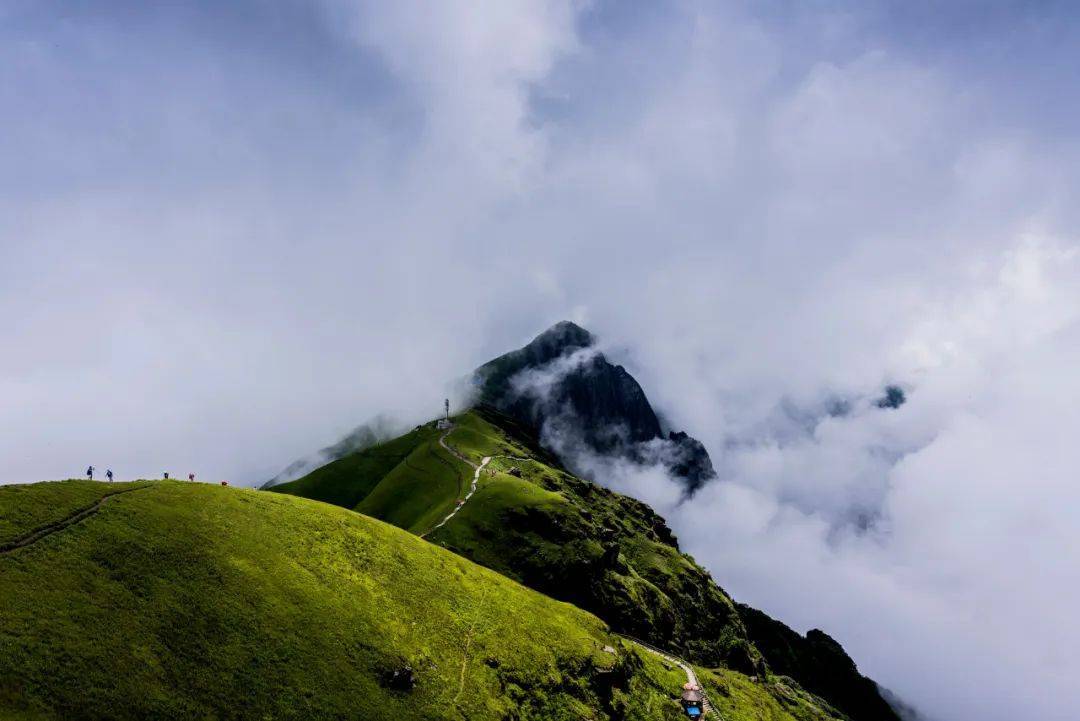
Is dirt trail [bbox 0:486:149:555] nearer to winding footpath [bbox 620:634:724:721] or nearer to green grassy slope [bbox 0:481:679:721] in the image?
green grassy slope [bbox 0:481:679:721]

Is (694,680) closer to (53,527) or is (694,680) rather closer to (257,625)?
(257,625)

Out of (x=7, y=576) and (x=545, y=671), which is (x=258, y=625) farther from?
(x=545, y=671)

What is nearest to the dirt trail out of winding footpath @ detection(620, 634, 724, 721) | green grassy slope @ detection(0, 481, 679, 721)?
green grassy slope @ detection(0, 481, 679, 721)

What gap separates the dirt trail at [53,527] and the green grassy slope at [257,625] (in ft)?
2.24

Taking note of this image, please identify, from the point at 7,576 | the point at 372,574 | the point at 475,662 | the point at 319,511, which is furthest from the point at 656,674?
the point at 7,576

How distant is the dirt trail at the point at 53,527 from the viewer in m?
62.1

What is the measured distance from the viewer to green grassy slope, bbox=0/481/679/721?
2175 inches

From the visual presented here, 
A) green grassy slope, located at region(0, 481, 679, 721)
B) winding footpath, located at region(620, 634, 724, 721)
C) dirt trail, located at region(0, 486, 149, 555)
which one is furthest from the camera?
winding footpath, located at region(620, 634, 724, 721)

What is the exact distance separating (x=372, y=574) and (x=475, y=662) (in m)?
20.3

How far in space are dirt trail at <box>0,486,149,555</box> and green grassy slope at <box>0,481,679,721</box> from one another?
0.68 m

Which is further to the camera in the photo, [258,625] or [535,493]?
[535,493]

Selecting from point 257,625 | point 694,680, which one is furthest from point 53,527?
point 694,680

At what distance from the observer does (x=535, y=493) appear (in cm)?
19162

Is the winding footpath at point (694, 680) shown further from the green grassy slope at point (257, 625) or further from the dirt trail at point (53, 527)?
the dirt trail at point (53, 527)
